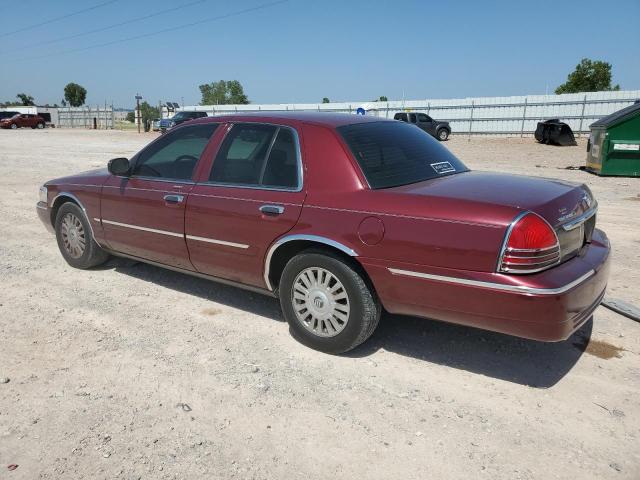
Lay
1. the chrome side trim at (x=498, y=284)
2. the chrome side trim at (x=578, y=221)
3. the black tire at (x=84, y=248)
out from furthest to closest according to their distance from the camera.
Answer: the black tire at (x=84, y=248) → the chrome side trim at (x=578, y=221) → the chrome side trim at (x=498, y=284)

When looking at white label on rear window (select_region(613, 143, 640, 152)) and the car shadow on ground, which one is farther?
white label on rear window (select_region(613, 143, 640, 152))

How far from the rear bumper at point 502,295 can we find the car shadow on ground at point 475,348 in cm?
50

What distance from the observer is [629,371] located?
11.4 feet

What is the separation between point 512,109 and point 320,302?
111ft

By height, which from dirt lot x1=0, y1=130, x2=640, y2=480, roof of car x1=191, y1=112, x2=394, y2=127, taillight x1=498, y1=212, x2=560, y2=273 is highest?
roof of car x1=191, y1=112, x2=394, y2=127

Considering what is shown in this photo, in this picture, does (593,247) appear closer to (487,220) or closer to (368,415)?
(487,220)

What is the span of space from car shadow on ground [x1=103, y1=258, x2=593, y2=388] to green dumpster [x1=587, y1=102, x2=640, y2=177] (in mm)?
10529

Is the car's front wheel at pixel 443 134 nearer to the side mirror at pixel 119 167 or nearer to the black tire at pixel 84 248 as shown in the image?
the black tire at pixel 84 248

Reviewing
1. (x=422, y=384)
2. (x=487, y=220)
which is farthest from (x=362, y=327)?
(x=487, y=220)

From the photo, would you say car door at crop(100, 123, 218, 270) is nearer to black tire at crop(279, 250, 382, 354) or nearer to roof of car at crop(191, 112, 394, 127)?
roof of car at crop(191, 112, 394, 127)

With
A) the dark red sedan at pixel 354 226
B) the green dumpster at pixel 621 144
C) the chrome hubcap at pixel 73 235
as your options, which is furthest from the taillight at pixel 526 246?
the green dumpster at pixel 621 144

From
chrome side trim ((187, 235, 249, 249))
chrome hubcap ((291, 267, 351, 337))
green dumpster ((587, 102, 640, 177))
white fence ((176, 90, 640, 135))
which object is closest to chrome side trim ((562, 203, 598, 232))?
chrome hubcap ((291, 267, 351, 337))

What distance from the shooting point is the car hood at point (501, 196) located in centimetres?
303

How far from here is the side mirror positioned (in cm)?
477
